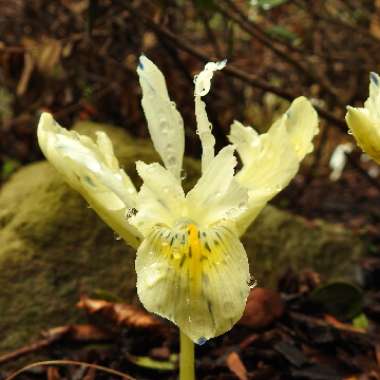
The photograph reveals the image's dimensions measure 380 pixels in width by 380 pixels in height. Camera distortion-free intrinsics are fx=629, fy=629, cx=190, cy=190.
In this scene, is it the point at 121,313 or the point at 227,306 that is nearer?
the point at 227,306

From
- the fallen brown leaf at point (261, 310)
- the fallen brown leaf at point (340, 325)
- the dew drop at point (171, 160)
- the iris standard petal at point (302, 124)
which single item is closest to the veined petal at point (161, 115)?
the dew drop at point (171, 160)

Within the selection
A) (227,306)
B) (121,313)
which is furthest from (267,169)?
(121,313)

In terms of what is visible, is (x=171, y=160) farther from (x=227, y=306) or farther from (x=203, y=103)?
(x=227, y=306)

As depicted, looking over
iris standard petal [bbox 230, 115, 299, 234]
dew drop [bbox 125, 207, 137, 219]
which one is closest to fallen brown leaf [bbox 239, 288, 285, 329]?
iris standard petal [bbox 230, 115, 299, 234]

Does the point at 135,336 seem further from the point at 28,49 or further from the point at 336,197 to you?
the point at 336,197

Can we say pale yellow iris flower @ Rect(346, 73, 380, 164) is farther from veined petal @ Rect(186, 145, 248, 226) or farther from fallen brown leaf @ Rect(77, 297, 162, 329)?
fallen brown leaf @ Rect(77, 297, 162, 329)

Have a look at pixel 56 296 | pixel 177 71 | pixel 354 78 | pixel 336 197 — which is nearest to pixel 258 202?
pixel 56 296
